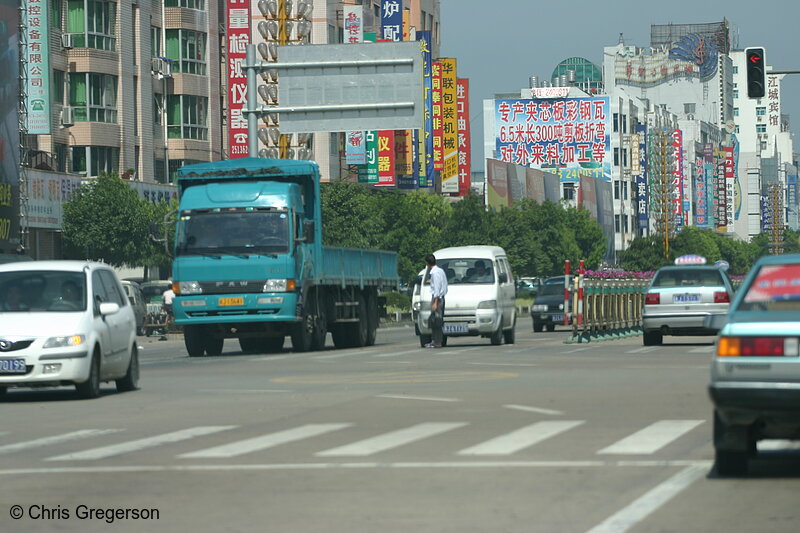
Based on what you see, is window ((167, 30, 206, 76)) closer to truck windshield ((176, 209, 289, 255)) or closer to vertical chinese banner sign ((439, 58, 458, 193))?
vertical chinese banner sign ((439, 58, 458, 193))

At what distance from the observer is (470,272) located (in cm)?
3278

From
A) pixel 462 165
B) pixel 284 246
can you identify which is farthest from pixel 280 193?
pixel 462 165

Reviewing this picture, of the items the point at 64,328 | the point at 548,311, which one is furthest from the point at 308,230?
the point at 548,311

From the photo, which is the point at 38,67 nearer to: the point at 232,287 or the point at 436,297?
the point at 232,287

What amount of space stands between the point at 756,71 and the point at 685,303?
200 inches

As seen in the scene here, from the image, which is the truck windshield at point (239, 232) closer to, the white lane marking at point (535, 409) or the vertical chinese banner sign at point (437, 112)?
the white lane marking at point (535, 409)

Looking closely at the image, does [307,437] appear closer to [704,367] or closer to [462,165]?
[704,367]

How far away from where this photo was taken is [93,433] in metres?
13.9

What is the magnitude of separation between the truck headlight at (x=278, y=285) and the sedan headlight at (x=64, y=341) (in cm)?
1145

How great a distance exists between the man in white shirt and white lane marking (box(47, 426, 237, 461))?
16.4 m

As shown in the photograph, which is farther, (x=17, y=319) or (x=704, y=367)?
(x=704, y=367)

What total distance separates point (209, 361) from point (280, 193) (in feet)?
11.7

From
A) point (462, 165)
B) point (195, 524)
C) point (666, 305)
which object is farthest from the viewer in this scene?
point (462, 165)

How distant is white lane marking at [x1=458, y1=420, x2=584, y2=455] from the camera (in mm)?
11766
